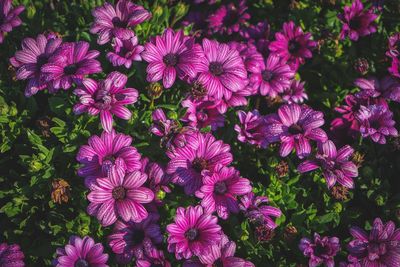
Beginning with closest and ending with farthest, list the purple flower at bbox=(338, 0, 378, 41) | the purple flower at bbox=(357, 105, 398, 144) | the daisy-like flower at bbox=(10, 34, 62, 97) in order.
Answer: the daisy-like flower at bbox=(10, 34, 62, 97) < the purple flower at bbox=(357, 105, 398, 144) < the purple flower at bbox=(338, 0, 378, 41)

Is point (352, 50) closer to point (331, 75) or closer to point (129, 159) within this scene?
point (331, 75)

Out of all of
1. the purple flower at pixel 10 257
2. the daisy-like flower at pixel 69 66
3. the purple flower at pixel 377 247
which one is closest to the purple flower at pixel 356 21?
the purple flower at pixel 377 247

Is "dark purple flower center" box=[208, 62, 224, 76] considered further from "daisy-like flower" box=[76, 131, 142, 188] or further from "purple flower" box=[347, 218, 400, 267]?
"purple flower" box=[347, 218, 400, 267]

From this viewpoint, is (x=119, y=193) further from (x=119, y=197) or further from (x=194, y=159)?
(x=194, y=159)

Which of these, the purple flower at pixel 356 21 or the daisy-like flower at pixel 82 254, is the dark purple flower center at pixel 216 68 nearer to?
the purple flower at pixel 356 21

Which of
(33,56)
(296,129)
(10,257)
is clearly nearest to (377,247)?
(296,129)

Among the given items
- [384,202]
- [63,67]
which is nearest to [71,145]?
[63,67]

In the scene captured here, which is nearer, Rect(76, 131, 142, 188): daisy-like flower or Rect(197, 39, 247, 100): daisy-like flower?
Rect(76, 131, 142, 188): daisy-like flower

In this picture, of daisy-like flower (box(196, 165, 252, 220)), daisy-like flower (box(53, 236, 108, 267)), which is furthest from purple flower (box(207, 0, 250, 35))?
daisy-like flower (box(53, 236, 108, 267))
